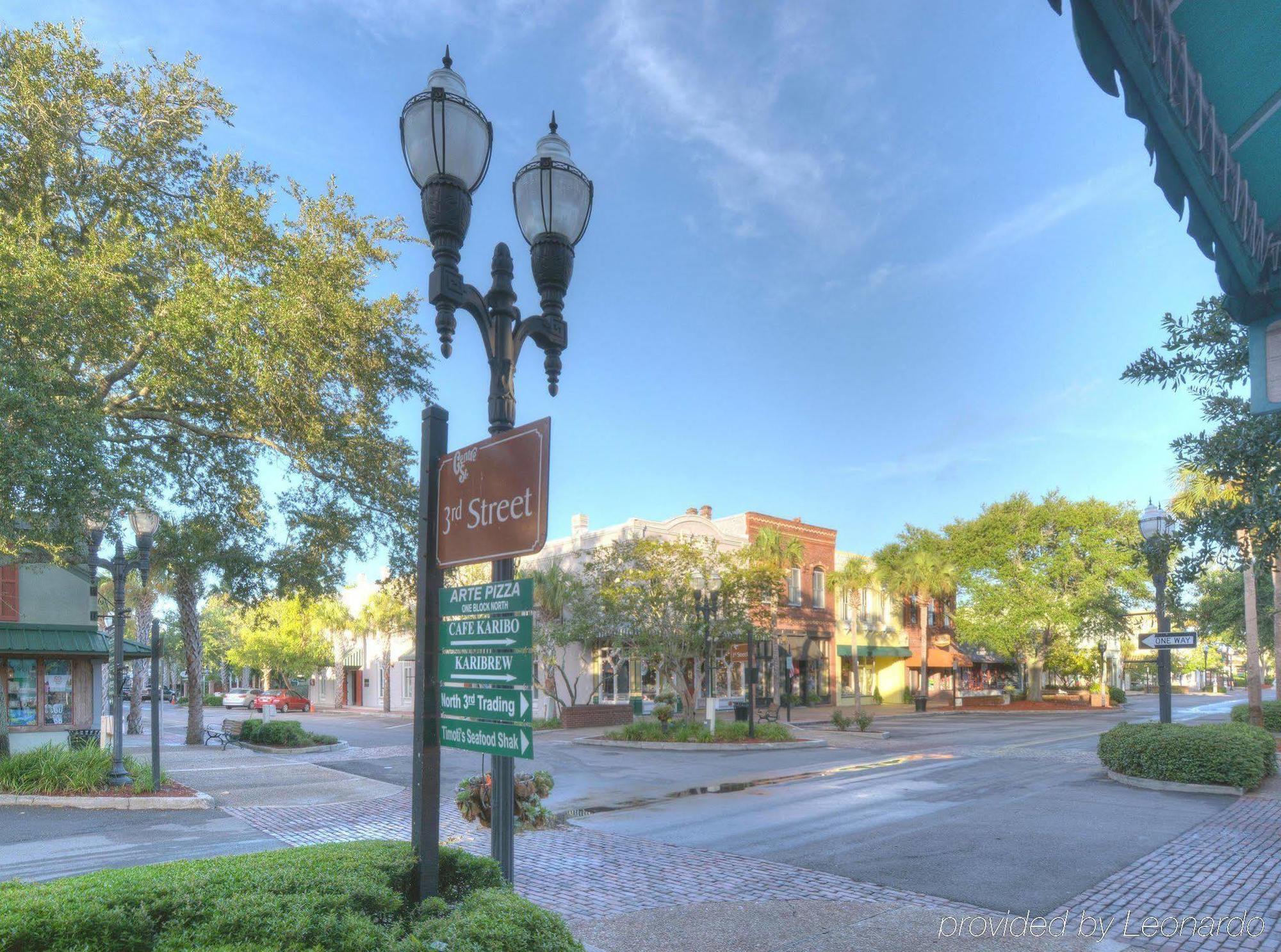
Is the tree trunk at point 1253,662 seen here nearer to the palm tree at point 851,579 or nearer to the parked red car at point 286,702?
the palm tree at point 851,579

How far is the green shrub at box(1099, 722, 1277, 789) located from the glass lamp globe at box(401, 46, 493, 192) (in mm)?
15126

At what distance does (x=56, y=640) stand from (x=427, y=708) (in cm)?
1985

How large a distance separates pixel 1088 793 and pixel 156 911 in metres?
14.1

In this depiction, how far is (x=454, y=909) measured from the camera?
469 centimetres

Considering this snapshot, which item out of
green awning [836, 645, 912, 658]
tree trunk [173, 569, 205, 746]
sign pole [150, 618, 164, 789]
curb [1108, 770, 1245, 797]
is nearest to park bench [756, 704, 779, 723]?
green awning [836, 645, 912, 658]

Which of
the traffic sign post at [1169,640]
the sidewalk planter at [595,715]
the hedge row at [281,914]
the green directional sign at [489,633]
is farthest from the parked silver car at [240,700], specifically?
the green directional sign at [489,633]

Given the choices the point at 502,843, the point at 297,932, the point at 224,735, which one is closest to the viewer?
the point at 297,932

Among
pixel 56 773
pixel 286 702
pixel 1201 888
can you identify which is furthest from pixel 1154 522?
pixel 286 702

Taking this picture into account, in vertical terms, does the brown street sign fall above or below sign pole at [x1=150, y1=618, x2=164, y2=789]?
above

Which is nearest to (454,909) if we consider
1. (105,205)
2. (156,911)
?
(156,911)

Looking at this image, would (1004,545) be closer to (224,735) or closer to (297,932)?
(224,735)

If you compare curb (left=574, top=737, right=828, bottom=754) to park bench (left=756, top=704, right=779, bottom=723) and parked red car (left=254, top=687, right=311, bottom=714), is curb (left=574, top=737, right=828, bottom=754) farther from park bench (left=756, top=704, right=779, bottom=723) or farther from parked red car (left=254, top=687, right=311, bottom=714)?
parked red car (left=254, top=687, right=311, bottom=714)

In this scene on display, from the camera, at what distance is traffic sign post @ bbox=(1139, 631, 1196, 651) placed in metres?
15.0

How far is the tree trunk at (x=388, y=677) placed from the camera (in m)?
48.5
